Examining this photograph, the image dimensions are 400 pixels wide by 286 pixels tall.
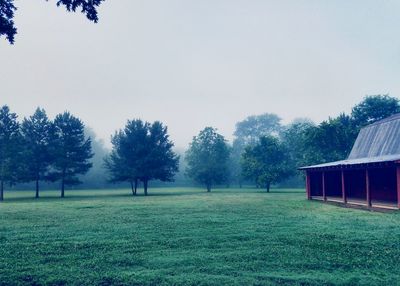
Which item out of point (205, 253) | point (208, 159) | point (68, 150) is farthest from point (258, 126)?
point (205, 253)

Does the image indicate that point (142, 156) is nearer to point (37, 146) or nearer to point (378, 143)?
point (37, 146)

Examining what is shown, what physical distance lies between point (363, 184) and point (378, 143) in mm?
4209

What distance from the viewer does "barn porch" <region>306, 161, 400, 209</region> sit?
2219 centimetres

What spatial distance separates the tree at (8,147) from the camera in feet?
140

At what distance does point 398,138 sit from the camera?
28125mm

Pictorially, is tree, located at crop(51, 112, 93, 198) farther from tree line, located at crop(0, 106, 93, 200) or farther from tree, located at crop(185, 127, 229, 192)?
tree, located at crop(185, 127, 229, 192)

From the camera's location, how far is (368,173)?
75.3ft

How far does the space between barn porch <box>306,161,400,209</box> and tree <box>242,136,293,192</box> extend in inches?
657

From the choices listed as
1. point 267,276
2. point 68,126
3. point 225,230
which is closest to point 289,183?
point 68,126

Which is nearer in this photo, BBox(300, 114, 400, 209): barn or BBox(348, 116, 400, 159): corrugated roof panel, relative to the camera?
BBox(300, 114, 400, 209): barn

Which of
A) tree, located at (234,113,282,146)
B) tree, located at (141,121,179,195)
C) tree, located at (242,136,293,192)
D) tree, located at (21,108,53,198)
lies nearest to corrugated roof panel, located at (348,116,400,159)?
tree, located at (242,136,293,192)

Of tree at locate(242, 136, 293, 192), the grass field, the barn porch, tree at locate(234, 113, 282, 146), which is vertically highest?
tree at locate(234, 113, 282, 146)

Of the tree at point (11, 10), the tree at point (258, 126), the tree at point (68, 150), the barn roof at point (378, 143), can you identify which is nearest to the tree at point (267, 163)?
the barn roof at point (378, 143)

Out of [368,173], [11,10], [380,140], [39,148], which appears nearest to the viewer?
[11,10]
